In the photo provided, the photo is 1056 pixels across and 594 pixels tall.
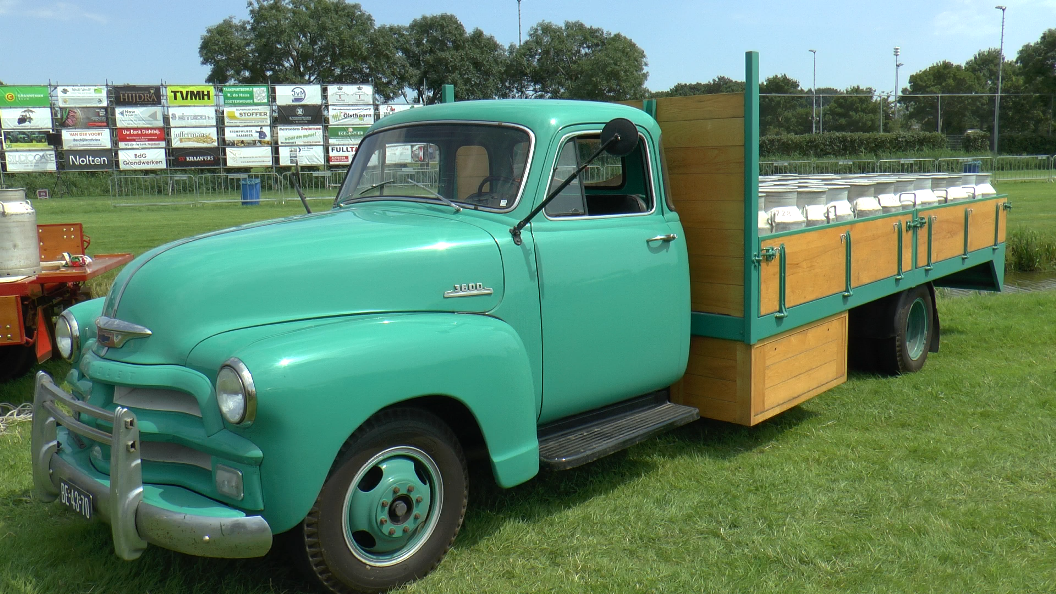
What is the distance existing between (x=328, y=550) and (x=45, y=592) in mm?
1157

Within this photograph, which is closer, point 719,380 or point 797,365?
point 719,380

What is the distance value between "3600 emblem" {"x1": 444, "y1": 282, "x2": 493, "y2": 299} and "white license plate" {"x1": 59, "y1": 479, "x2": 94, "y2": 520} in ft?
4.89

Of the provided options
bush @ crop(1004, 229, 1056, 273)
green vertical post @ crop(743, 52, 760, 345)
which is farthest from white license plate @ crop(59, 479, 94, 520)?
bush @ crop(1004, 229, 1056, 273)

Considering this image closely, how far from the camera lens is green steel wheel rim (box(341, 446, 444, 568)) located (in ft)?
10.4

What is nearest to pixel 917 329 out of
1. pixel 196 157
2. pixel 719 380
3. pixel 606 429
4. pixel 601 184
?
pixel 719 380

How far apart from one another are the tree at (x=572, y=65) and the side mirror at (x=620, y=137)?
182 feet

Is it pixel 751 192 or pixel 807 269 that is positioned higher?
pixel 751 192

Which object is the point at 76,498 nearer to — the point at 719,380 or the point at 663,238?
the point at 663,238

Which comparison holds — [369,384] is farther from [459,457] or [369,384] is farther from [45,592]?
[45,592]

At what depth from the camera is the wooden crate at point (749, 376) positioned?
4688 mm

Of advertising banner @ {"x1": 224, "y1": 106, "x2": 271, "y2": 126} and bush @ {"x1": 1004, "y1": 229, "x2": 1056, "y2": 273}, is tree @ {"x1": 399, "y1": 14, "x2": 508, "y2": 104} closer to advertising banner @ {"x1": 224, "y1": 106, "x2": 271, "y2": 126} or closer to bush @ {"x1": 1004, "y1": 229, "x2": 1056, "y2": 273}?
advertising banner @ {"x1": 224, "y1": 106, "x2": 271, "y2": 126}

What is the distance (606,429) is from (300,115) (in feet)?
109

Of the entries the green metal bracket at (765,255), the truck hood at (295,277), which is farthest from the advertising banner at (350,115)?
the truck hood at (295,277)

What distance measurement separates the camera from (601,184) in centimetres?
496
